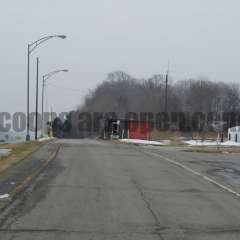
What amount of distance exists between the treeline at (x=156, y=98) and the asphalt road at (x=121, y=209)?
117975 mm

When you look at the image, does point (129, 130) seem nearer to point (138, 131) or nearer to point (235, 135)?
point (138, 131)

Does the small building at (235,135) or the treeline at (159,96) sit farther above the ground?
the treeline at (159,96)

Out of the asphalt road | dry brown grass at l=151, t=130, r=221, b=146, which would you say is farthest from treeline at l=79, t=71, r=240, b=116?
the asphalt road

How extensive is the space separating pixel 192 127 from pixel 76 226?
366 feet

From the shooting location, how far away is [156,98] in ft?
491

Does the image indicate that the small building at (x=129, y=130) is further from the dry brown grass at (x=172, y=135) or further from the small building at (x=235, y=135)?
the small building at (x=235, y=135)

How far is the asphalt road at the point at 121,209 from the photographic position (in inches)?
408

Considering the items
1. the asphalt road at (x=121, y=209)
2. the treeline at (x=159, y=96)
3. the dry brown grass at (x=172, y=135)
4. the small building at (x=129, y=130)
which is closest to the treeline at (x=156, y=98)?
the treeline at (x=159, y=96)

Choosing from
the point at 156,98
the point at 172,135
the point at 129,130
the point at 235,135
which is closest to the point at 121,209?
Answer: the point at 235,135

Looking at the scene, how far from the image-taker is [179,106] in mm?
152625

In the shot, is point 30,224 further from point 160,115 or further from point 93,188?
point 160,115

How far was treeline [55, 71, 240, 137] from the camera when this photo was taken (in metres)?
147

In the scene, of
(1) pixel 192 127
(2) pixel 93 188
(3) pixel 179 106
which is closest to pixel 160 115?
(1) pixel 192 127

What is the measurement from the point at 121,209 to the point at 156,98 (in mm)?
137023
